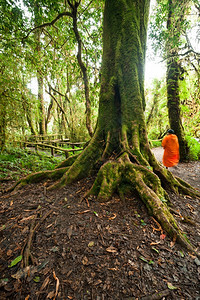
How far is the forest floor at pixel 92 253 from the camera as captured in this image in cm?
126

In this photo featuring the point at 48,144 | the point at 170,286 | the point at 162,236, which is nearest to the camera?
the point at 170,286

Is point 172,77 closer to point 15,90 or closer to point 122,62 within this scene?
point 122,62

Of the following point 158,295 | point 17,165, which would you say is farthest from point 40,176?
point 158,295

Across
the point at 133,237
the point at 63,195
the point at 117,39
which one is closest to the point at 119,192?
the point at 133,237

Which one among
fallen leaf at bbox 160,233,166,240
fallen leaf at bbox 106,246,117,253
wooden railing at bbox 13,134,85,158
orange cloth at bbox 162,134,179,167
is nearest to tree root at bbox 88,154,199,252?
fallen leaf at bbox 160,233,166,240

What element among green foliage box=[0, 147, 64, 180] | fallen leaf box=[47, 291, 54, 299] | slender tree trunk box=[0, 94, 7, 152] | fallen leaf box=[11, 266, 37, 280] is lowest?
fallen leaf box=[47, 291, 54, 299]

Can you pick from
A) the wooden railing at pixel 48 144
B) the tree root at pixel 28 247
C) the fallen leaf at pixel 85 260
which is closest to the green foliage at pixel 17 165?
the wooden railing at pixel 48 144

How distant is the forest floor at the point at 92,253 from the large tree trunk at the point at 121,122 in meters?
0.48

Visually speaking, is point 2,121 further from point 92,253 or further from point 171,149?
point 171,149

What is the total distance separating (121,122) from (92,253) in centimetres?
246

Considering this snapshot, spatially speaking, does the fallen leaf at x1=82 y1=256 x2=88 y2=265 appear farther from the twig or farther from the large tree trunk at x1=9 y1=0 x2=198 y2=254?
the large tree trunk at x1=9 y1=0 x2=198 y2=254

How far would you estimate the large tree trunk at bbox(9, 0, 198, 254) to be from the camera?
2457 mm

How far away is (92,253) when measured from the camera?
61.1 inches

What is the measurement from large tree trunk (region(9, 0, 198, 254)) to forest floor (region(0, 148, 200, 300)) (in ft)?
1.58
